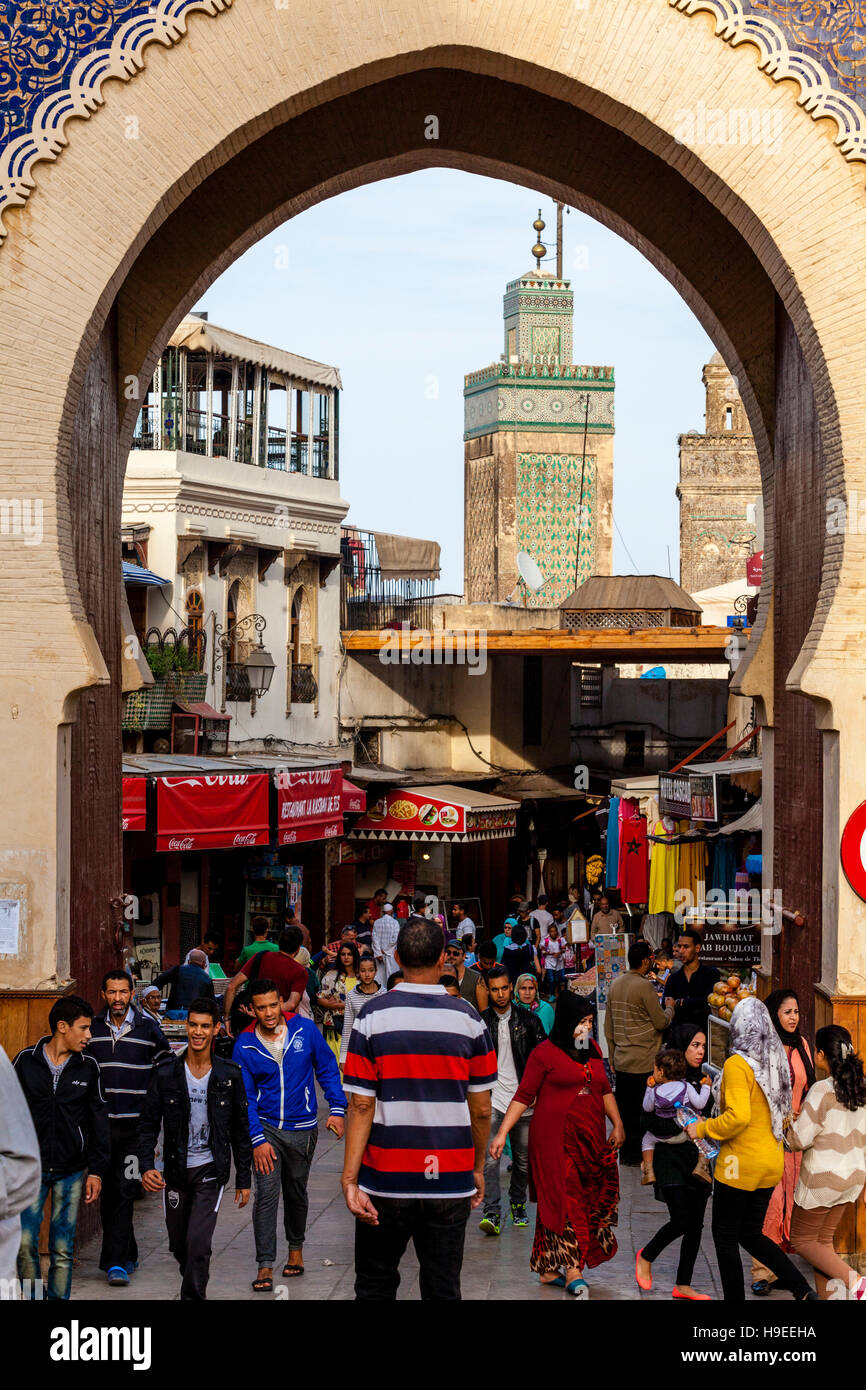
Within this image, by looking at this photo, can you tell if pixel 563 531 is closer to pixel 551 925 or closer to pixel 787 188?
pixel 551 925

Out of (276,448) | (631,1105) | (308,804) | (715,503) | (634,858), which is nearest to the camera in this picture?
(631,1105)

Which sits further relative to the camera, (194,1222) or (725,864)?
(725,864)

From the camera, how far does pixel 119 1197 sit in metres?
7.33

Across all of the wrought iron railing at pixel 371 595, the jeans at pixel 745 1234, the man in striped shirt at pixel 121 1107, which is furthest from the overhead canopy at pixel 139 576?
the jeans at pixel 745 1234

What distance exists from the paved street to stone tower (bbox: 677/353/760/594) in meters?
30.4

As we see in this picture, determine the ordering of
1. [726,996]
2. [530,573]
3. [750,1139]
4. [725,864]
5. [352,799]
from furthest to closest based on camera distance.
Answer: [530,573] < [352,799] < [725,864] < [726,996] < [750,1139]

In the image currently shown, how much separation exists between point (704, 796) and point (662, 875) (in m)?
2.21

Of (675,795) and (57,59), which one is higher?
(57,59)

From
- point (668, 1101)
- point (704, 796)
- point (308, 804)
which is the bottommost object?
point (668, 1101)
